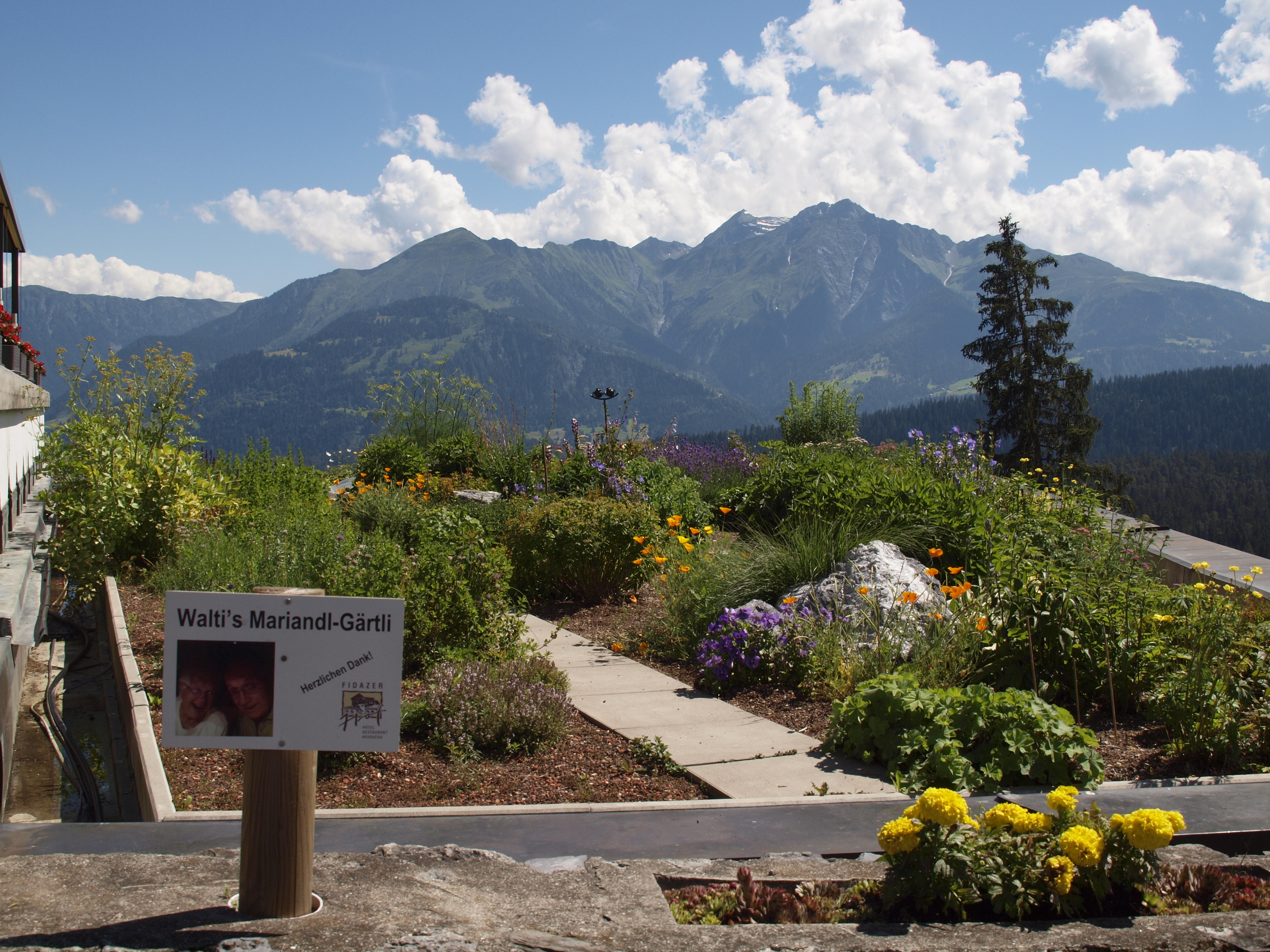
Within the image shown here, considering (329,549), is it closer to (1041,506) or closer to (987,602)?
(987,602)

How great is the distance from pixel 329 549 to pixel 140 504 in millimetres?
2727

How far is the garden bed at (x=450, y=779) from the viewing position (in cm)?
339

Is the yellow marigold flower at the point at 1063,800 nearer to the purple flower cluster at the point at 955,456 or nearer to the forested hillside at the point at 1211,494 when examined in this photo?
the purple flower cluster at the point at 955,456

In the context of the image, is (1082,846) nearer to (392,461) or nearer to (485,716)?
(485,716)

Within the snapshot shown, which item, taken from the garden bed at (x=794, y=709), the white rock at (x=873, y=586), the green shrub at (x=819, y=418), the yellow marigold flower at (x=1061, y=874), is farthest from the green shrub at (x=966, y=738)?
the green shrub at (x=819, y=418)

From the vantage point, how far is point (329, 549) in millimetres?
5914

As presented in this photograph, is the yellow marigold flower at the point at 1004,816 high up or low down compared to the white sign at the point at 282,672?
down

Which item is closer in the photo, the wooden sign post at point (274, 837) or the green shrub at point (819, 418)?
the wooden sign post at point (274, 837)

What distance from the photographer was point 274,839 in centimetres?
192

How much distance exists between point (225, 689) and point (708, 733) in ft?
9.12

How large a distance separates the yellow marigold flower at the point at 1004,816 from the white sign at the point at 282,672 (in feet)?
5.18

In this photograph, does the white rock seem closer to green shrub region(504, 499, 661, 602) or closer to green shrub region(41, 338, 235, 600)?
green shrub region(504, 499, 661, 602)

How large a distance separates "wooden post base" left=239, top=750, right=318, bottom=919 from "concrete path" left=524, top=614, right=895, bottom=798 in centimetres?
192

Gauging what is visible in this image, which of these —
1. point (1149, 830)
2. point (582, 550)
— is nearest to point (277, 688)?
point (1149, 830)
